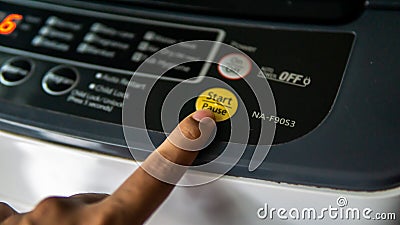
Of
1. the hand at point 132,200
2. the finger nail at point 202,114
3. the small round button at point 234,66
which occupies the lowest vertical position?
the hand at point 132,200

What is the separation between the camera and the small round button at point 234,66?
1.58 ft

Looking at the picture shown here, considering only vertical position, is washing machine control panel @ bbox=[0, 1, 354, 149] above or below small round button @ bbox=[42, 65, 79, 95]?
above

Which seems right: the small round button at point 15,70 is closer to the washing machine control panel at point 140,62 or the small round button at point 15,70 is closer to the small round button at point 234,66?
the washing machine control panel at point 140,62

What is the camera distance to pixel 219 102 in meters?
0.46

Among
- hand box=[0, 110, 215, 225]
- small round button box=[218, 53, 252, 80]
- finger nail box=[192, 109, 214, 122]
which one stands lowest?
hand box=[0, 110, 215, 225]

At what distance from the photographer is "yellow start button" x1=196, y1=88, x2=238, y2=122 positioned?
0.45 m

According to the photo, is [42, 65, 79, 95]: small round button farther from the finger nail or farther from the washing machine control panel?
the finger nail

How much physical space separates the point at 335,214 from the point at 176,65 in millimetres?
179

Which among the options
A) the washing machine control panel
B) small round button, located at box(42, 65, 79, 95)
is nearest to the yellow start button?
the washing machine control panel

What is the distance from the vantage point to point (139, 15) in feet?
1.79

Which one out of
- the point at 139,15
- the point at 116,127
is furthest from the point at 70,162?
the point at 139,15

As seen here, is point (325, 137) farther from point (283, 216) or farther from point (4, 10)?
point (4, 10)

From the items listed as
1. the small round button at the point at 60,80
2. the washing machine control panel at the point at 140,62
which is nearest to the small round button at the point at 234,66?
the washing machine control panel at the point at 140,62

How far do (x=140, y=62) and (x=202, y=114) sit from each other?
9 centimetres
